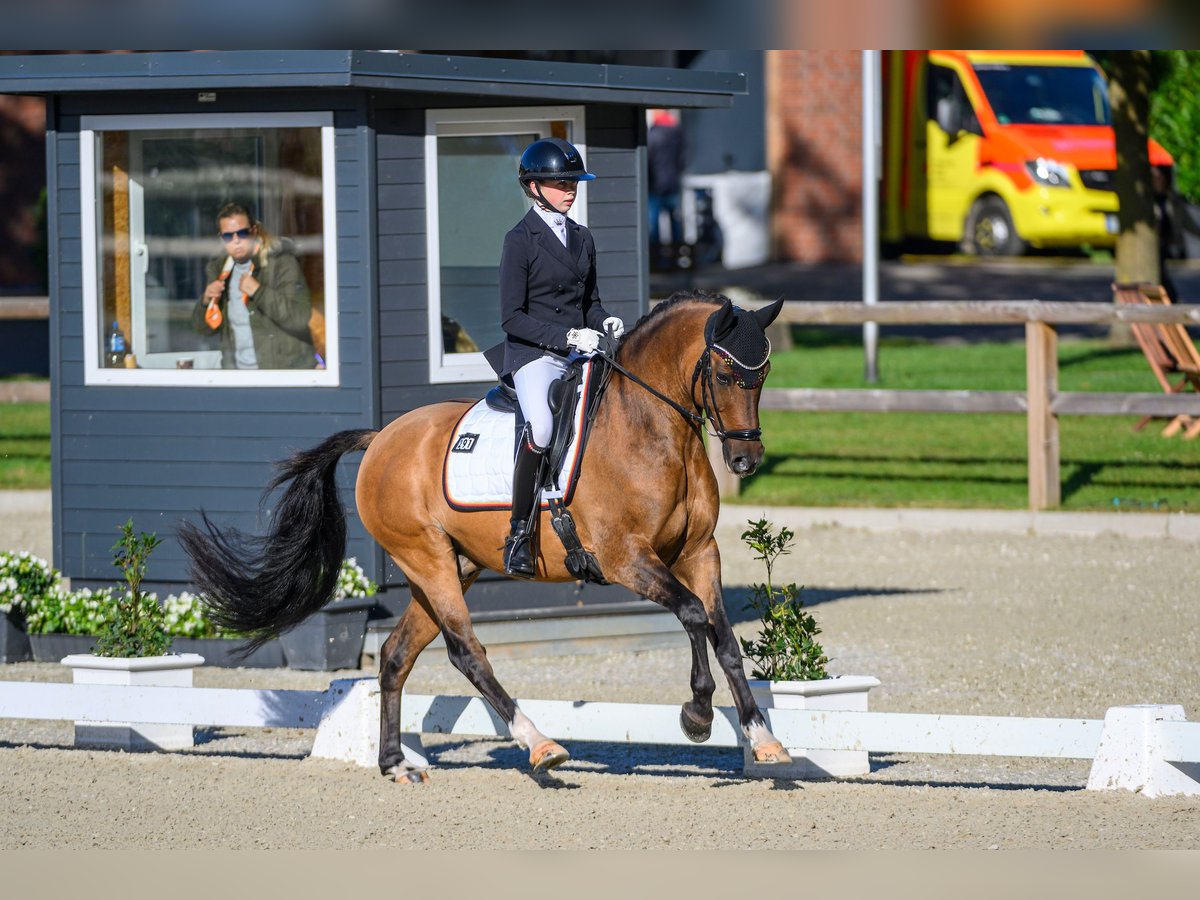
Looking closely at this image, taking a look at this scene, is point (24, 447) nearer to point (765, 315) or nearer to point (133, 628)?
point (133, 628)

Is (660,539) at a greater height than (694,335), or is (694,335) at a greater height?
(694,335)

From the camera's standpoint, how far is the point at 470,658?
723 cm

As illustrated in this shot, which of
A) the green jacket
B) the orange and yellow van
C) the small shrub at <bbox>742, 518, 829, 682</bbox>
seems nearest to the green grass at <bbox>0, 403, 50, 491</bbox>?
the green jacket

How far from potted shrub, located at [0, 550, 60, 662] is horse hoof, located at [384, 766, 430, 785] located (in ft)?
11.1

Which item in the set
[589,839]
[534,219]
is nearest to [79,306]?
[534,219]

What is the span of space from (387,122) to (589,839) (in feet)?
15.9

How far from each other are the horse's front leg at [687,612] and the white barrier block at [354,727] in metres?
1.36

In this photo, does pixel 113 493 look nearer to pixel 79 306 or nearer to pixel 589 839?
pixel 79 306

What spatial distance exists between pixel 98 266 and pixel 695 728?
5.16 metres

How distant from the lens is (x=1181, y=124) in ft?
91.2

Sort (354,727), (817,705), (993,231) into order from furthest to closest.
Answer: (993,231) → (354,727) → (817,705)

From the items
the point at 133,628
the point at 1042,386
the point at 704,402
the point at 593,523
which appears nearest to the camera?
the point at 704,402

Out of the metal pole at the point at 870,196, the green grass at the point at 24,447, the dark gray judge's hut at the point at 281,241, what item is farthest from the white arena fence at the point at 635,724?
Result: the metal pole at the point at 870,196

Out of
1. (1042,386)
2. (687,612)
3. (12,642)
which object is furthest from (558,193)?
(1042,386)
